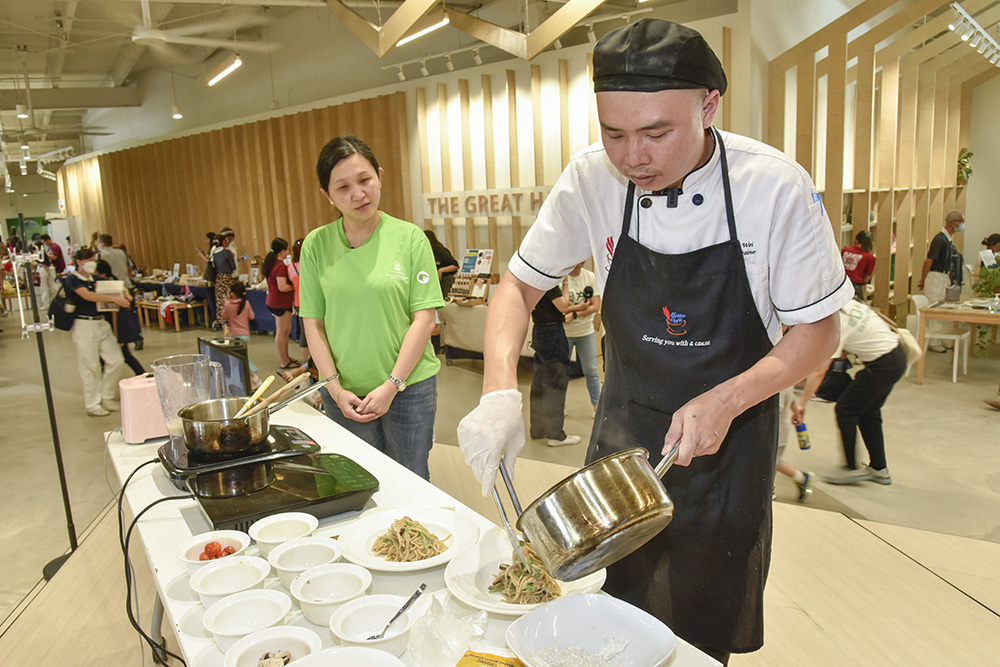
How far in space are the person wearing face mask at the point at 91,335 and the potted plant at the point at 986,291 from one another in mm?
8406

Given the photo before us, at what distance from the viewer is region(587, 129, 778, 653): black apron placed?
133 cm

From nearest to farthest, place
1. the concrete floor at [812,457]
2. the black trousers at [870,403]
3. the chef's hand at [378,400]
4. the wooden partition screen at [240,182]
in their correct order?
1. the chef's hand at [378,400]
2. the concrete floor at [812,457]
3. the black trousers at [870,403]
4. the wooden partition screen at [240,182]

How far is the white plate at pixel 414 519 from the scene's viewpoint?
1.28 meters

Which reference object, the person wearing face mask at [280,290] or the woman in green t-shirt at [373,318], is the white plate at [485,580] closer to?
the woman in green t-shirt at [373,318]

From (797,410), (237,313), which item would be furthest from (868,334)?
(237,313)

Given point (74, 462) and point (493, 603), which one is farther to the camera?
point (74, 462)

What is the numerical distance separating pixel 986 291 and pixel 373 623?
8.13m

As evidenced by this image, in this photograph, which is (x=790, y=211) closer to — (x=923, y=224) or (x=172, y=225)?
(x=923, y=224)

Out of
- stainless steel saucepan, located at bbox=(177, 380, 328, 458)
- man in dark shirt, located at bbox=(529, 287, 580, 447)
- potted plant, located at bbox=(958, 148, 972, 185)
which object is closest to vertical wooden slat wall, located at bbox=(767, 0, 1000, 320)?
potted plant, located at bbox=(958, 148, 972, 185)

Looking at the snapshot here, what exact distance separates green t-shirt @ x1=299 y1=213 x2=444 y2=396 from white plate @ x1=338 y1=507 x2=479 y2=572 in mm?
917

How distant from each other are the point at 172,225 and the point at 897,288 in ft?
43.6

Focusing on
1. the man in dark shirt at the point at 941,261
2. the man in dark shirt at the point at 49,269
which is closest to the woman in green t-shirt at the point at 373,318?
the man in dark shirt at the point at 941,261

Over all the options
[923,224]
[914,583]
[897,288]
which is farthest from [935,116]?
[914,583]

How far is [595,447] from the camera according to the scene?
154 centimetres
